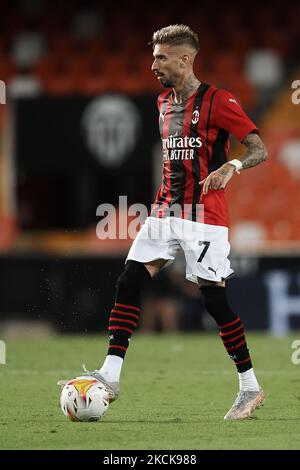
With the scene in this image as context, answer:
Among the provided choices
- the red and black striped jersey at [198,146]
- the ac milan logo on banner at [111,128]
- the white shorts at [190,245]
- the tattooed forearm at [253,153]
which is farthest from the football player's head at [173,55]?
the ac milan logo on banner at [111,128]

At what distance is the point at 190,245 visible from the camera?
5828mm

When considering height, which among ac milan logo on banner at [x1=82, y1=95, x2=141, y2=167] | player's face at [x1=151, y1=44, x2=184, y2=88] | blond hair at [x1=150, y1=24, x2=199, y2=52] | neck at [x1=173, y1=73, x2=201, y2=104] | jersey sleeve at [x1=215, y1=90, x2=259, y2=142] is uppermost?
ac milan logo on banner at [x1=82, y1=95, x2=141, y2=167]

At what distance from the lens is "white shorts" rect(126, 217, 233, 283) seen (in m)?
5.79

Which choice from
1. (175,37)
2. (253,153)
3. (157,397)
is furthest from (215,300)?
(175,37)

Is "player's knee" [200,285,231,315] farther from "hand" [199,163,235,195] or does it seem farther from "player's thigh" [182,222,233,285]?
"hand" [199,163,235,195]

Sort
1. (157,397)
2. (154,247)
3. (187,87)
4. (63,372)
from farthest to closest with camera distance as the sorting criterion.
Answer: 1. (63,372)
2. (157,397)
3. (187,87)
4. (154,247)

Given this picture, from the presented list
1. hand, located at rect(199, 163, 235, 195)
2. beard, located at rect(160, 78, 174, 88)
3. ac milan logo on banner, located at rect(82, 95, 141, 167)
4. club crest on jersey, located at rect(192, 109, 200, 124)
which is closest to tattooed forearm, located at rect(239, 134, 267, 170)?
hand, located at rect(199, 163, 235, 195)

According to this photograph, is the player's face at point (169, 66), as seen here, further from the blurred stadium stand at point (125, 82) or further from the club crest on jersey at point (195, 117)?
the blurred stadium stand at point (125, 82)

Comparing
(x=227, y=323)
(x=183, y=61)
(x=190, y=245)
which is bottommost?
(x=227, y=323)

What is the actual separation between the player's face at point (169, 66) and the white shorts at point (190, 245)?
736 millimetres

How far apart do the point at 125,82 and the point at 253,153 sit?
875 cm

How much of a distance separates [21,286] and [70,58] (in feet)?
15.6

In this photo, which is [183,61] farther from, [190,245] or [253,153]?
[190,245]

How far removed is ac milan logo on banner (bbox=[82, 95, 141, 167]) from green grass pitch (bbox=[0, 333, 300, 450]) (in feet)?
11.5
